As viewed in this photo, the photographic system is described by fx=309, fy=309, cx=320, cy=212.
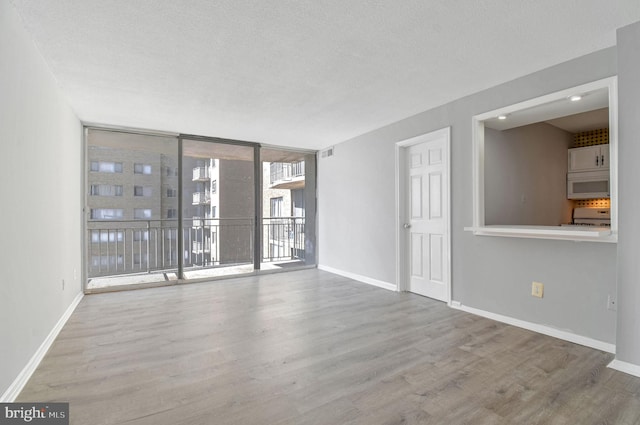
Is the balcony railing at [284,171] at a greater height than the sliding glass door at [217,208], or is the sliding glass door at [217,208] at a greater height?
the balcony railing at [284,171]

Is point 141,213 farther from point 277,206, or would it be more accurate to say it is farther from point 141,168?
point 277,206

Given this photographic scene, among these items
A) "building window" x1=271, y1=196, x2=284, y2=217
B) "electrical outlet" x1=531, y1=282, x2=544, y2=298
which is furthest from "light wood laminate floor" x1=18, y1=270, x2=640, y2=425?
"building window" x1=271, y1=196, x2=284, y2=217

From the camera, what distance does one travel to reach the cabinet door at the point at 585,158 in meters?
4.66

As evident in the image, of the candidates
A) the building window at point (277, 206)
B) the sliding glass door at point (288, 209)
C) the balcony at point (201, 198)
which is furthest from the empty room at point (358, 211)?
the building window at point (277, 206)

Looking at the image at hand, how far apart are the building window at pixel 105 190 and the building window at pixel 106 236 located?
0.63 metres

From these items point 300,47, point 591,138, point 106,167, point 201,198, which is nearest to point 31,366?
point 300,47

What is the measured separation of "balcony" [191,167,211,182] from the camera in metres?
5.27

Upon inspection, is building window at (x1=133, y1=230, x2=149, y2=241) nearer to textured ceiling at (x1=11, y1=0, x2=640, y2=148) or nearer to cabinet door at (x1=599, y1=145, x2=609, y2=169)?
textured ceiling at (x1=11, y1=0, x2=640, y2=148)

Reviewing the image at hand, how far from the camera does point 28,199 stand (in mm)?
2240

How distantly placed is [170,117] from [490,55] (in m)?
3.83

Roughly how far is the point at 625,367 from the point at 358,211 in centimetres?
365

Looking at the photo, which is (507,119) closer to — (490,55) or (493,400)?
(490,55)

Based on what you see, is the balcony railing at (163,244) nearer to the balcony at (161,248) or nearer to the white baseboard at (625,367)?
the balcony at (161,248)

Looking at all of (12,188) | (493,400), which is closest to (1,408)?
(12,188)
